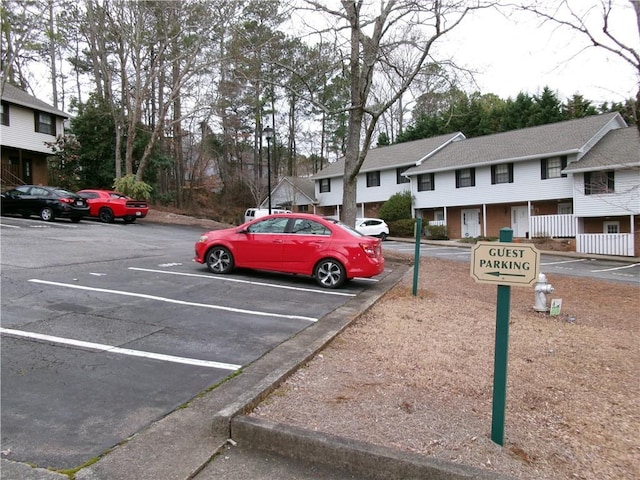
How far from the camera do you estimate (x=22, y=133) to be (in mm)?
28359

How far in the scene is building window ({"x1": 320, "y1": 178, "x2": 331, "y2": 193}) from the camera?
136ft

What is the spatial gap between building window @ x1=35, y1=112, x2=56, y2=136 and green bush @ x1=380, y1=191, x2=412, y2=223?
2416 centimetres

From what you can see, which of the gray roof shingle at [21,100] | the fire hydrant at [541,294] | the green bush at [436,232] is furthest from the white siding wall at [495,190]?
the gray roof shingle at [21,100]

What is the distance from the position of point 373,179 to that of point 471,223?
31.4ft

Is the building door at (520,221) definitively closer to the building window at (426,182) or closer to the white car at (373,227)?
the building window at (426,182)

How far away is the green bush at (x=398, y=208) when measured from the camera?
114 ft

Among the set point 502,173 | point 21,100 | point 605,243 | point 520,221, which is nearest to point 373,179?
point 502,173

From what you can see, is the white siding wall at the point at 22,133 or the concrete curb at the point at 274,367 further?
the white siding wall at the point at 22,133

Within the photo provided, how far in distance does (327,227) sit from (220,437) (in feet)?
21.4

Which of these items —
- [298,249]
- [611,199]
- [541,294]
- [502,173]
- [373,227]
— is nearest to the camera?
[541,294]

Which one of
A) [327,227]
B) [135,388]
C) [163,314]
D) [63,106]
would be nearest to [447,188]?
[327,227]

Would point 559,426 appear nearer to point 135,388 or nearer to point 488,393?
point 488,393

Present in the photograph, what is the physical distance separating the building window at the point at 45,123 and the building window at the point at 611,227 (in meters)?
35.2

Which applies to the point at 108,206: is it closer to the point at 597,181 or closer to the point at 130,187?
the point at 130,187
